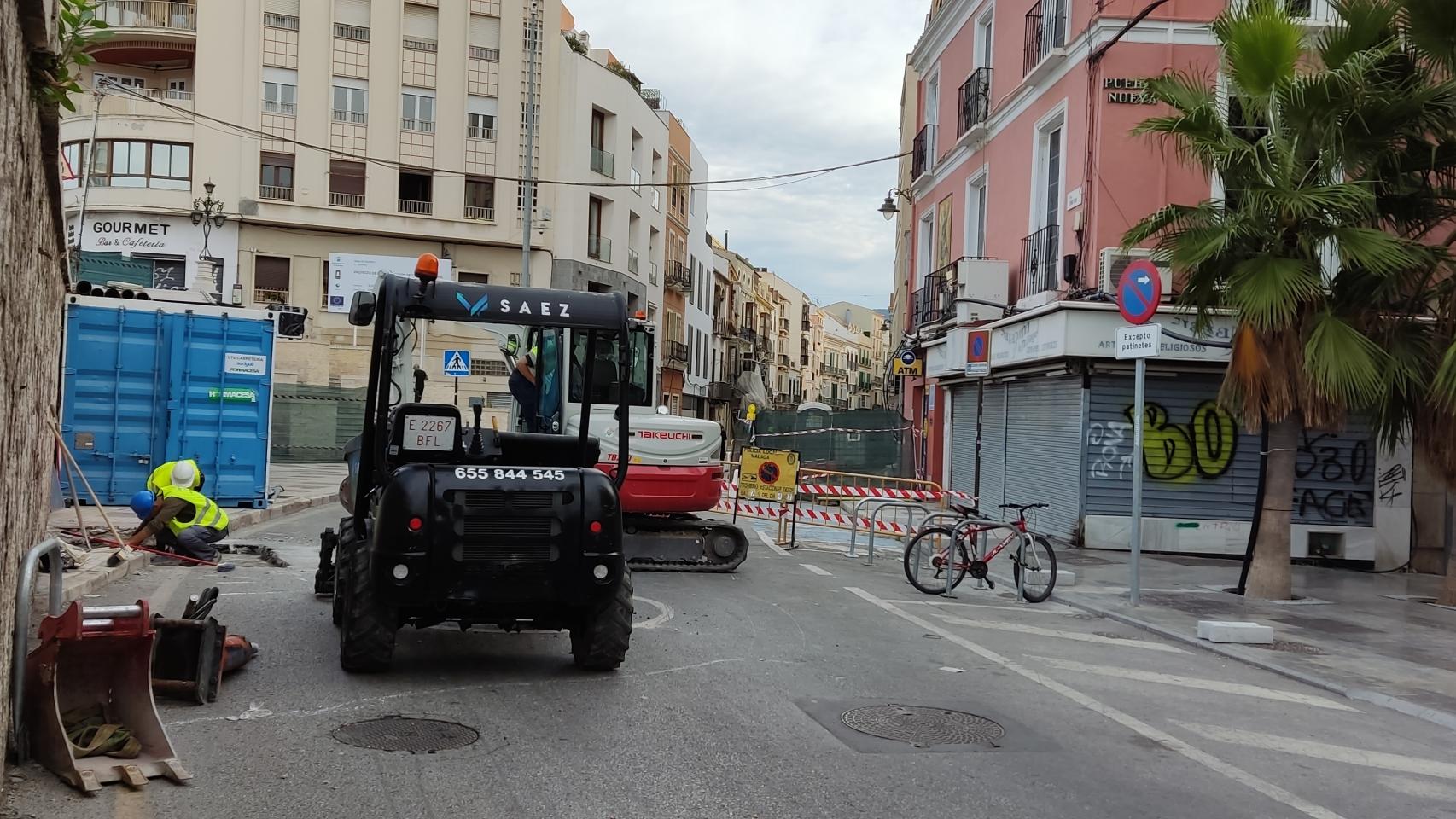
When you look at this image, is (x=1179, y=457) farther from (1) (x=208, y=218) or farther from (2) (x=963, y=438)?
(1) (x=208, y=218)

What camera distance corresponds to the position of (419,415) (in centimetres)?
727

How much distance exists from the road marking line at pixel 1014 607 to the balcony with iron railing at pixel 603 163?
3585cm

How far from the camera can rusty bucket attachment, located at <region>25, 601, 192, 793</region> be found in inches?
192

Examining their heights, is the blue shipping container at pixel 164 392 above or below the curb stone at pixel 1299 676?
above

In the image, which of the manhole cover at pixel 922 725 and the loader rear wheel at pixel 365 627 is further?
the loader rear wheel at pixel 365 627

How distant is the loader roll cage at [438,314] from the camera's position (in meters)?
6.94

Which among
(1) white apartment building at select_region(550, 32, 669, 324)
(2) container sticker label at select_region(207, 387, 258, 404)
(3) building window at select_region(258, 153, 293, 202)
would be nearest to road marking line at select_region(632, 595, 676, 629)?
(2) container sticker label at select_region(207, 387, 258, 404)

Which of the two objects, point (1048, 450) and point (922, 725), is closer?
point (922, 725)

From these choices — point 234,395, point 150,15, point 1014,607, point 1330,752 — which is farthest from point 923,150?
point 150,15

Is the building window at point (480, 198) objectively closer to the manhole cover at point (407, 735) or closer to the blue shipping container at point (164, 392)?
the blue shipping container at point (164, 392)

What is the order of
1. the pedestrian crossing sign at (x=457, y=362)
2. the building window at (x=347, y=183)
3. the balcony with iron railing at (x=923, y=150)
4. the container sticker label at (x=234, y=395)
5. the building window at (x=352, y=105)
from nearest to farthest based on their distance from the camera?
the pedestrian crossing sign at (x=457, y=362) → the container sticker label at (x=234, y=395) → the balcony with iron railing at (x=923, y=150) → the building window at (x=347, y=183) → the building window at (x=352, y=105)

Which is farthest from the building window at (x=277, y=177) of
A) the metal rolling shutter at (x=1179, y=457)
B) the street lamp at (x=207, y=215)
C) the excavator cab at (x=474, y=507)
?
the excavator cab at (x=474, y=507)

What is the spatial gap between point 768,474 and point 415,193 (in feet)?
89.1

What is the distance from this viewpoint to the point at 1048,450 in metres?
18.7
